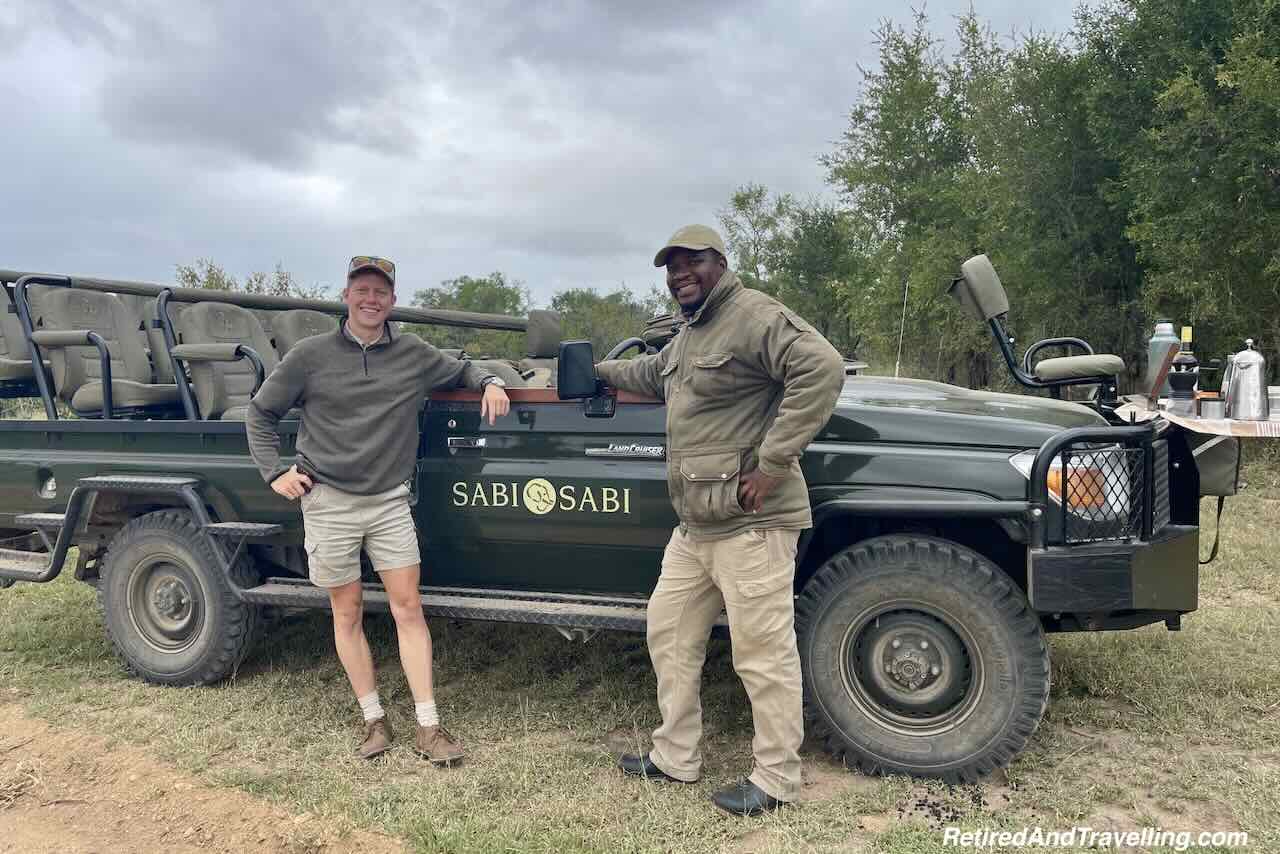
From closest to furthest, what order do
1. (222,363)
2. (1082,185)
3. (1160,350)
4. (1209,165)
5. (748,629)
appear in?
(748,629) → (1160,350) → (222,363) → (1209,165) → (1082,185)

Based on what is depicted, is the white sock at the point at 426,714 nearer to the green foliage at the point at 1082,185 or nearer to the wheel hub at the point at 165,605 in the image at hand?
the wheel hub at the point at 165,605

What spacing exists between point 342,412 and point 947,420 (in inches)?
90.2

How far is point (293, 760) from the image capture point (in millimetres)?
3840

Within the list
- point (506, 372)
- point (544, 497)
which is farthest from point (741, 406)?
point (506, 372)

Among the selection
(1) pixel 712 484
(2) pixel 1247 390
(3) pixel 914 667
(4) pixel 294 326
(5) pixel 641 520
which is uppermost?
(4) pixel 294 326

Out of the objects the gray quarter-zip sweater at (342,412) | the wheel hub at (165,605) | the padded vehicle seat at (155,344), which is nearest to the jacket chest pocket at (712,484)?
the gray quarter-zip sweater at (342,412)

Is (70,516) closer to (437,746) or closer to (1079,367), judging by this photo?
(437,746)

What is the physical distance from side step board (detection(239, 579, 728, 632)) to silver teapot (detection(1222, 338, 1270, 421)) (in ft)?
6.70

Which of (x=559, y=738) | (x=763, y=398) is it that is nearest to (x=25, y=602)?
(x=559, y=738)

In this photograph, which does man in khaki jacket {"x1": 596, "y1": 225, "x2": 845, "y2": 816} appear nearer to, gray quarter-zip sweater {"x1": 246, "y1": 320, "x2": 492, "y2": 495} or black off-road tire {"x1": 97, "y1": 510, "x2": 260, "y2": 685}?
gray quarter-zip sweater {"x1": 246, "y1": 320, "x2": 492, "y2": 495}

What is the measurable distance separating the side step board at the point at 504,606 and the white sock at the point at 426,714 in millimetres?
360

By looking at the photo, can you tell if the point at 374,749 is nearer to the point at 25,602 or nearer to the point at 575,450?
the point at 575,450

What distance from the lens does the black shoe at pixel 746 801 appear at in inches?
130

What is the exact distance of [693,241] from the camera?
325 centimetres
